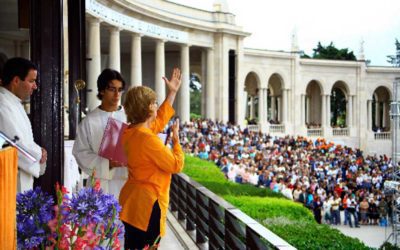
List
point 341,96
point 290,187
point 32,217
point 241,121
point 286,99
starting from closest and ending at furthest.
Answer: point 32,217
point 290,187
point 241,121
point 286,99
point 341,96

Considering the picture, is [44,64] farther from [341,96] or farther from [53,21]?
[341,96]

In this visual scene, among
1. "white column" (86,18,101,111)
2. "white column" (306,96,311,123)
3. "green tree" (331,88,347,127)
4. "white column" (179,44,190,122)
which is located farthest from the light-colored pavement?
"green tree" (331,88,347,127)

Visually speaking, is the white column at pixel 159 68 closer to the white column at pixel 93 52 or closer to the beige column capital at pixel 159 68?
the beige column capital at pixel 159 68

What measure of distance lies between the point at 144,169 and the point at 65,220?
7.83 ft

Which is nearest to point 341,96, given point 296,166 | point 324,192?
point 296,166

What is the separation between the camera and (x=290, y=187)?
2631 cm

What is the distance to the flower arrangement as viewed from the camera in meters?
2.46

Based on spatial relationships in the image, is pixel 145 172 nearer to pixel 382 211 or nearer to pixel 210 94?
pixel 382 211

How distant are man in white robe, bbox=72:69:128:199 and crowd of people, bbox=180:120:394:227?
19.5 metres

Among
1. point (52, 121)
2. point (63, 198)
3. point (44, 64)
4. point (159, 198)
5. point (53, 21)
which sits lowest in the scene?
point (159, 198)

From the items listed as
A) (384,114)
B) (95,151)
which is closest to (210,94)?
(384,114)

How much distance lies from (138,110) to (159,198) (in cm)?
75

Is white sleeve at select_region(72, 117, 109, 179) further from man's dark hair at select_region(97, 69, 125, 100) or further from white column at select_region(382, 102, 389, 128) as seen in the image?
white column at select_region(382, 102, 389, 128)

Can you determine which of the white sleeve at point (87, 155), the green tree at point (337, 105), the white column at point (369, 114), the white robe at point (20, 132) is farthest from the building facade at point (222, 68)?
the white robe at point (20, 132)
